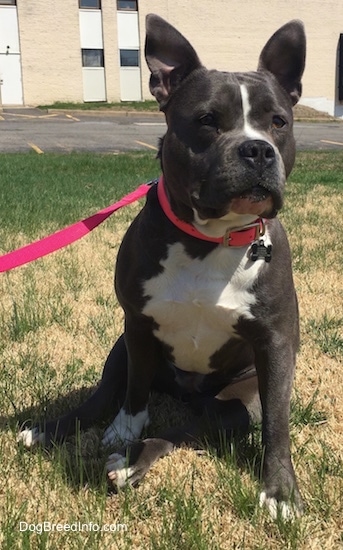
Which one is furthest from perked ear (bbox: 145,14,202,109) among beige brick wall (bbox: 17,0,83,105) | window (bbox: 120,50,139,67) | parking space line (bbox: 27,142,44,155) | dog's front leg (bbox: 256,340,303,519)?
window (bbox: 120,50,139,67)

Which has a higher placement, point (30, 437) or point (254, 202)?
point (254, 202)

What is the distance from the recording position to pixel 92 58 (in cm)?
3030

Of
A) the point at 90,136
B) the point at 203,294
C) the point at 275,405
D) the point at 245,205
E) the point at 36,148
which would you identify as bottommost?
the point at 90,136

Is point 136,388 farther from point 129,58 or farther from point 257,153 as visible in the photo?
point 129,58

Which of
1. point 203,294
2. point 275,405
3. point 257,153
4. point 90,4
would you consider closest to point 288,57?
point 257,153

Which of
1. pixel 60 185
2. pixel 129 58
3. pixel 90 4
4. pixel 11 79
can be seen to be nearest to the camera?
pixel 60 185

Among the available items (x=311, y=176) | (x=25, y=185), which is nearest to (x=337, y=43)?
(x=311, y=176)

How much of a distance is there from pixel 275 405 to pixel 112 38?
3027cm

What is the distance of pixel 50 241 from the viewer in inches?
104

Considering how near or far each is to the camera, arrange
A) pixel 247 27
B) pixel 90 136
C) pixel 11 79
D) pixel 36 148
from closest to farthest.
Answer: pixel 36 148 → pixel 90 136 → pixel 11 79 → pixel 247 27

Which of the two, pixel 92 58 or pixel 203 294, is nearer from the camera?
pixel 203 294

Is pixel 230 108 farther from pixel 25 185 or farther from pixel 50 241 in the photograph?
pixel 25 185

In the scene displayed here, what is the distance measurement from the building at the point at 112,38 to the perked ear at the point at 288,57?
2820 cm

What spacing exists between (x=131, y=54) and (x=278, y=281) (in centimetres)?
3039
